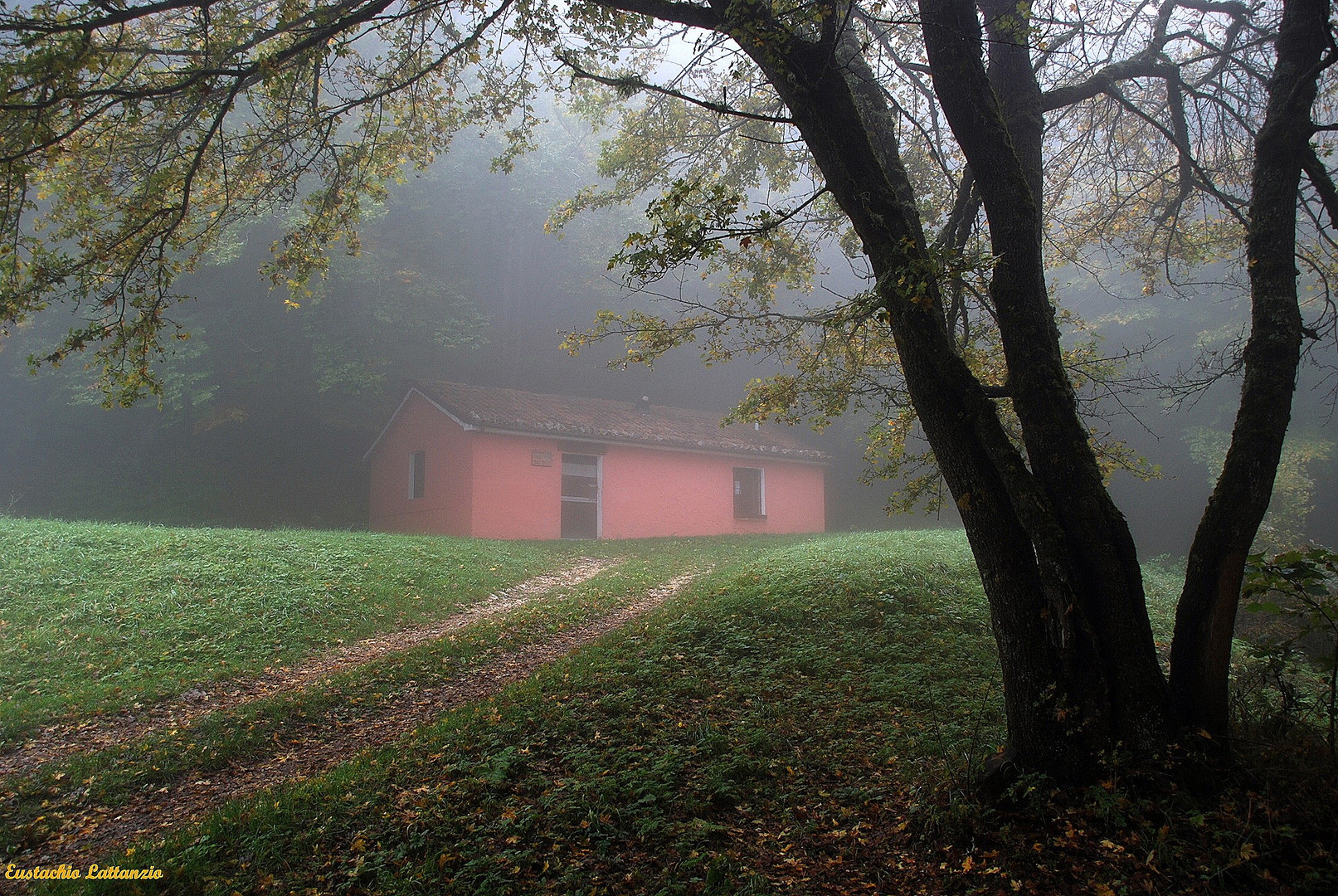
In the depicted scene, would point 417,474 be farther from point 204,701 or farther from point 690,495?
point 204,701

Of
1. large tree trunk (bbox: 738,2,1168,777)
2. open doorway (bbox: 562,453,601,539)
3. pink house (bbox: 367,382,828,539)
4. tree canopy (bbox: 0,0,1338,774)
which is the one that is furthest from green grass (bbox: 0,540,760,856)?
open doorway (bbox: 562,453,601,539)

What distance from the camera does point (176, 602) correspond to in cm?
848

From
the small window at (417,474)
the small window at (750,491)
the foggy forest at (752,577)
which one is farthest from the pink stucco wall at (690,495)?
the foggy forest at (752,577)

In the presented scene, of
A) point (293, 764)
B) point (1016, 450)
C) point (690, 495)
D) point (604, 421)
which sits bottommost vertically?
point (293, 764)

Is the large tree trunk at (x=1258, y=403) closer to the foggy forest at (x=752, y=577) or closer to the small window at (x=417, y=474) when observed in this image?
the foggy forest at (x=752, y=577)

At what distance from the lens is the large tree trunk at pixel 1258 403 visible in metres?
3.47

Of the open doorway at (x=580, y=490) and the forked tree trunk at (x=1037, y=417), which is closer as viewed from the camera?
the forked tree trunk at (x=1037, y=417)

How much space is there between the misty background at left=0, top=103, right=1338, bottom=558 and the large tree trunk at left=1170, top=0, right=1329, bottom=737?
1682cm

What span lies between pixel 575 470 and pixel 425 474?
4125mm

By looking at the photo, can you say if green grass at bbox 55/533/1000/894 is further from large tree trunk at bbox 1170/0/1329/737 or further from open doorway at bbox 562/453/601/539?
open doorway at bbox 562/453/601/539

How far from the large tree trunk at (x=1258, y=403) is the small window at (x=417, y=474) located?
1879cm

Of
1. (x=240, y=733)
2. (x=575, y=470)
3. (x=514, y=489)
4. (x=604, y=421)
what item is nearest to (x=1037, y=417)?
(x=240, y=733)

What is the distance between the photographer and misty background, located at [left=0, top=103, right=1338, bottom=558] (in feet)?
70.6

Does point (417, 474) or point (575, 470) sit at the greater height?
point (575, 470)
